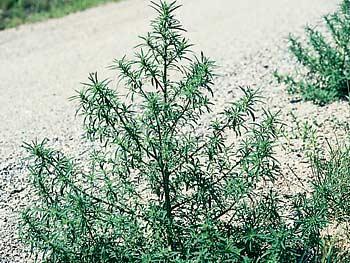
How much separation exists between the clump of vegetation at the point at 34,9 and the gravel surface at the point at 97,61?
27 centimetres

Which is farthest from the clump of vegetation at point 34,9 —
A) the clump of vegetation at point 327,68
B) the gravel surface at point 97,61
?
the clump of vegetation at point 327,68

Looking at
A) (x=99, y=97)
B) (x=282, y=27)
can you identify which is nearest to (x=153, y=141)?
(x=99, y=97)

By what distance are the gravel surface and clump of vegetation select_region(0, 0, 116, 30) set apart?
27cm

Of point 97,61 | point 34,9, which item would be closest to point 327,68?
point 97,61

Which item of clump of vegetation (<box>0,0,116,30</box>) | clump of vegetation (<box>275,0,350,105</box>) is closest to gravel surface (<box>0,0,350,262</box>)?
clump of vegetation (<box>275,0,350,105</box>)

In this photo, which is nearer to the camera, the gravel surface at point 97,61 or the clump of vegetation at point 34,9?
the gravel surface at point 97,61

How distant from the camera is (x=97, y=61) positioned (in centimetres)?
847

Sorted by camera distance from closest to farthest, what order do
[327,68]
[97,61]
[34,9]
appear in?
[327,68]
[97,61]
[34,9]

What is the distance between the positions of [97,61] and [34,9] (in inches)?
131

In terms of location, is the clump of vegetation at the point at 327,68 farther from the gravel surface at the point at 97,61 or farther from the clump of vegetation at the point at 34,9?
the clump of vegetation at the point at 34,9

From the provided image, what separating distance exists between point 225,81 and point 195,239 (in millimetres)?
3614

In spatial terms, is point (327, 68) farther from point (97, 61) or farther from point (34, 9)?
point (34, 9)

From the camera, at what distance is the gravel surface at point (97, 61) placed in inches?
225

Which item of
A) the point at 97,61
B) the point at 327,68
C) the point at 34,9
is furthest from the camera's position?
the point at 34,9
